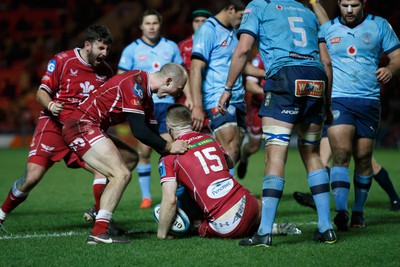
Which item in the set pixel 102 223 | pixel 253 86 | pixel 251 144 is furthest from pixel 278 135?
pixel 251 144

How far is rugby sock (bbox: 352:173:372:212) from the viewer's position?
22.1 feet

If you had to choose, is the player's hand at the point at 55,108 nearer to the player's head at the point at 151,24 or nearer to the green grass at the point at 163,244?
the green grass at the point at 163,244

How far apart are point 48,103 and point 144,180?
270 cm

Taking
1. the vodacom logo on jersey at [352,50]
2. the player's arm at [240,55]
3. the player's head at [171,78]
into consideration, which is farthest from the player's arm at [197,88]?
the vodacom logo on jersey at [352,50]

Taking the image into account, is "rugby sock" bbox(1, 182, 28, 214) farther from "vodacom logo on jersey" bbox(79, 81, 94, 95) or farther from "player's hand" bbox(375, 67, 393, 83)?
"player's hand" bbox(375, 67, 393, 83)

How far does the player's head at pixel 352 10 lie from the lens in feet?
21.1

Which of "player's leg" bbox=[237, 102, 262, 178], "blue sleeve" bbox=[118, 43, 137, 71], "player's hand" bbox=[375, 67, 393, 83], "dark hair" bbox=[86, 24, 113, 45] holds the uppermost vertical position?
"dark hair" bbox=[86, 24, 113, 45]

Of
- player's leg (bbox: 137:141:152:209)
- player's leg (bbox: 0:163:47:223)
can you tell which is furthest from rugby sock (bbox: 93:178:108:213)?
player's leg (bbox: 137:141:152:209)

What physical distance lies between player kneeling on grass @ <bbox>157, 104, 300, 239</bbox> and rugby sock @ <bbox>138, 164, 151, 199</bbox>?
2.93 m

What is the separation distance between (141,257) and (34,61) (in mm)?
21797

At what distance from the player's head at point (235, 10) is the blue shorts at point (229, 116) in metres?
0.92

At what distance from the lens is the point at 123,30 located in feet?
86.5

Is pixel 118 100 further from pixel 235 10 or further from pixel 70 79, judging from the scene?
pixel 235 10

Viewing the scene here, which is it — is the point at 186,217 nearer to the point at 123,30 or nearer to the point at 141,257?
the point at 141,257
